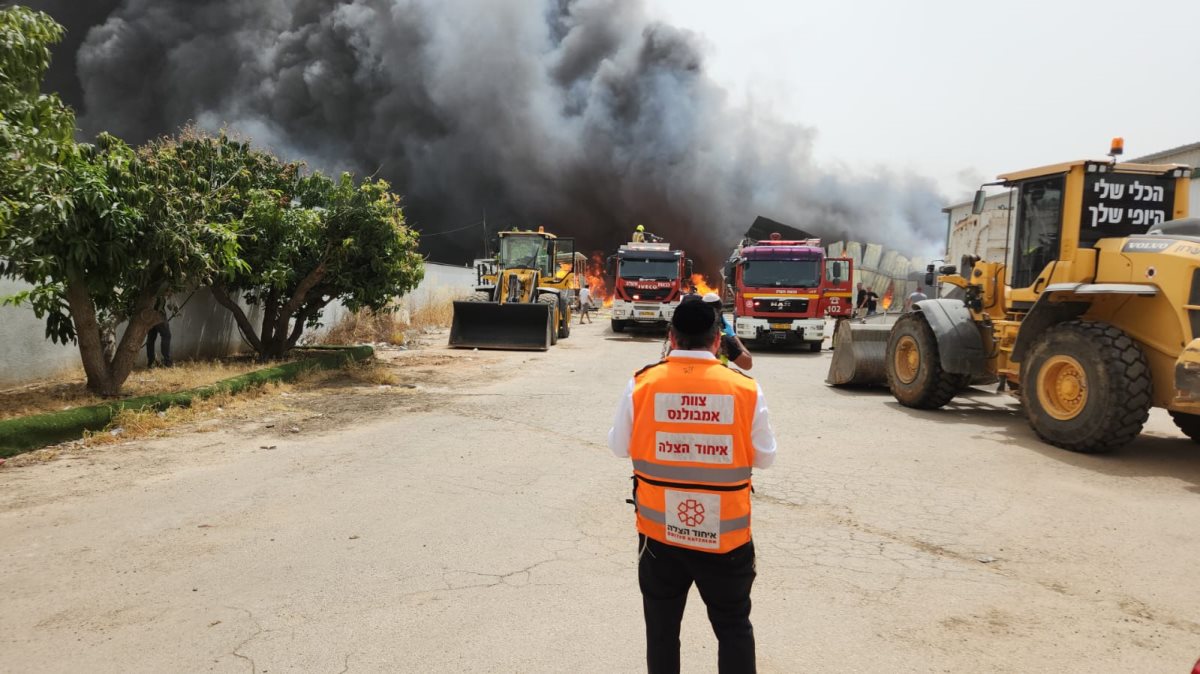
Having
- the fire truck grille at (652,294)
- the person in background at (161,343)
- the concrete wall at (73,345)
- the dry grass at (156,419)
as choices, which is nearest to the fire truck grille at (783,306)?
the fire truck grille at (652,294)

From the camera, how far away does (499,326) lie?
635 inches

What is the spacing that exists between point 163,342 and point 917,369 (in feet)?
32.2

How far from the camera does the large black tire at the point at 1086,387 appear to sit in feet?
19.6

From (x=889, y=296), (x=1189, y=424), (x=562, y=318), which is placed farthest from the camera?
(x=889, y=296)

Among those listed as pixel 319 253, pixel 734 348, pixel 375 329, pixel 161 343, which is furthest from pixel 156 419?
pixel 375 329

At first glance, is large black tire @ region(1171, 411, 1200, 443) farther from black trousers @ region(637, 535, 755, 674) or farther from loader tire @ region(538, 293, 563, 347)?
loader tire @ region(538, 293, 563, 347)

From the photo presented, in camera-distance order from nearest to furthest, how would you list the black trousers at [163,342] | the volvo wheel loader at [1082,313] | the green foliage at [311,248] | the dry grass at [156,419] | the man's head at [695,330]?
the man's head at [695,330] → the volvo wheel loader at [1082,313] → the dry grass at [156,419] → the black trousers at [163,342] → the green foliage at [311,248]

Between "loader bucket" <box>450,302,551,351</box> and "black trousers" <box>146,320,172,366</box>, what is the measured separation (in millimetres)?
6404

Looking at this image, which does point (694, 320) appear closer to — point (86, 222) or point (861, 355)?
point (86, 222)

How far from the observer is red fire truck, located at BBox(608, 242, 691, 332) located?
19828 millimetres

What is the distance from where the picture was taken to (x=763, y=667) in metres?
2.75

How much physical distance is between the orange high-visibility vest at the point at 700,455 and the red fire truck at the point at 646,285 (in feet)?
57.6

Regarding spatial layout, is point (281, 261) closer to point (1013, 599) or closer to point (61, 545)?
point (61, 545)

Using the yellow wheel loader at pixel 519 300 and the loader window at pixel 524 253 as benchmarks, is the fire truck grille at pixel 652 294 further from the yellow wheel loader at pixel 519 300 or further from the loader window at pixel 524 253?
the loader window at pixel 524 253
